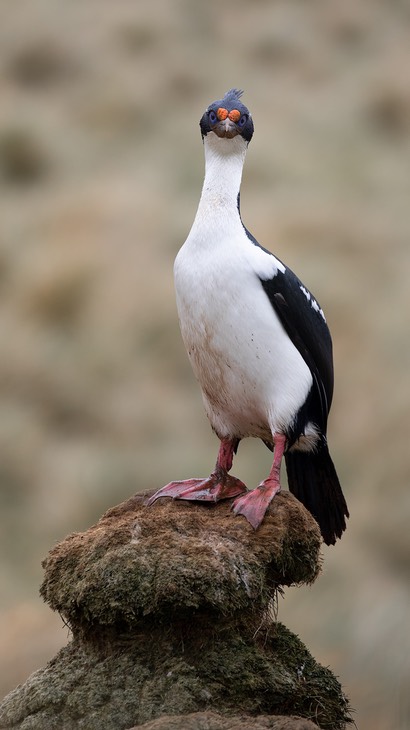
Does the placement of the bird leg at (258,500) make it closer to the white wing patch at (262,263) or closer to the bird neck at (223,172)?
the white wing patch at (262,263)

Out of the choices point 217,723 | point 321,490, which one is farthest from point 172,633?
point 321,490

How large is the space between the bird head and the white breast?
1.24 feet

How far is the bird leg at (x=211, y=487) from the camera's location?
5.18m

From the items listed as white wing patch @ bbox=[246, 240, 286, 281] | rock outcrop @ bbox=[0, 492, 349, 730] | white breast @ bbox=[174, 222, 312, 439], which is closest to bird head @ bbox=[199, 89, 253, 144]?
white breast @ bbox=[174, 222, 312, 439]

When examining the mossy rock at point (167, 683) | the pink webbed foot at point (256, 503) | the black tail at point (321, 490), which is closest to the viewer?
the mossy rock at point (167, 683)

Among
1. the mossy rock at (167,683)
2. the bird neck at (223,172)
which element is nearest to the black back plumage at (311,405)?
the bird neck at (223,172)

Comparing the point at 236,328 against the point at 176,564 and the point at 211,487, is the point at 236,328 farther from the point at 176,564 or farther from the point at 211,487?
the point at 176,564

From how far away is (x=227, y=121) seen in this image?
523 centimetres

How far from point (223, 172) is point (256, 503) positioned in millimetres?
1493

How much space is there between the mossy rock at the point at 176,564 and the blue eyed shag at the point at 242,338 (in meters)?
0.17

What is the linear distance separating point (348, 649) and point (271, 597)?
18.9 ft

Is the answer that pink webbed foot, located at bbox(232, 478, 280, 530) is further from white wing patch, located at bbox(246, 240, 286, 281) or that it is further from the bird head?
the bird head

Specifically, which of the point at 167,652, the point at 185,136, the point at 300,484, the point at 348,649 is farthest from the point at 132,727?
the point at 185,136

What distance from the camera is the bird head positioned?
523 cm
